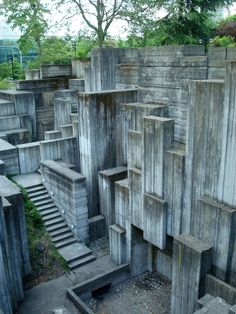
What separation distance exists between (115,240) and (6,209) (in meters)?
4.19

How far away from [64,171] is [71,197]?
1207 mm

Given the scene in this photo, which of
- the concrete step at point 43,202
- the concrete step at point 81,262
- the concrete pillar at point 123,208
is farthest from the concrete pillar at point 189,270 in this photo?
the concrete step at point 43,202

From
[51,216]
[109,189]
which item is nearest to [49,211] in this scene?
[51,216]

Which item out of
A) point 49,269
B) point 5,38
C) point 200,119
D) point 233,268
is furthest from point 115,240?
point 5,38

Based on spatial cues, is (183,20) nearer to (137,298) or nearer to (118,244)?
(118,244)

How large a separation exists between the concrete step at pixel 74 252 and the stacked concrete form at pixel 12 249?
146 centimetres

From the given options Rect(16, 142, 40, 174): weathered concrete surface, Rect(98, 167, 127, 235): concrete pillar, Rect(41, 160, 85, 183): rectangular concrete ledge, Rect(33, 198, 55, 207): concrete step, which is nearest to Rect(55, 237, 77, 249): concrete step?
Rect(98, 167, 127, 235): concrete pillar

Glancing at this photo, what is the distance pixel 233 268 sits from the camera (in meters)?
8.30

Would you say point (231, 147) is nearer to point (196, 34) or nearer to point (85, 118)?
point (85, 118)

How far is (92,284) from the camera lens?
432 inches

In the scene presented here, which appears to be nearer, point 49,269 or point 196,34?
point 49,269

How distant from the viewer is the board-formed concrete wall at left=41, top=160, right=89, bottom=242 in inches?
493

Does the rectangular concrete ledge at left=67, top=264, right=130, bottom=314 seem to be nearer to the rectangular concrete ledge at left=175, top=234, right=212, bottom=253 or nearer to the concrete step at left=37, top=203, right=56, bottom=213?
the rectangular concrete ledge at left=175, top=234, right=212, bottom=253

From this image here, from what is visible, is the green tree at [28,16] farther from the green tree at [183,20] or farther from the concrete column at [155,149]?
the concrete column at [155,149]
